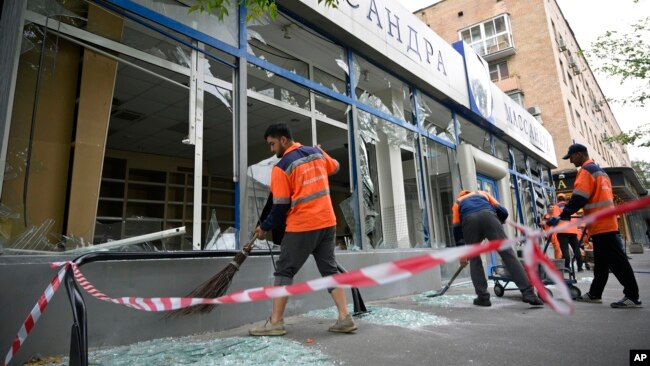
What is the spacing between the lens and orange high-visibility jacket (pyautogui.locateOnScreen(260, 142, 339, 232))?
3139 millimetres

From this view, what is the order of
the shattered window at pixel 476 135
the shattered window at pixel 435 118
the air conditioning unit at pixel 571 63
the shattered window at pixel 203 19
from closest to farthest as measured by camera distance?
the shattered window at pixel 203 19 < the shattered window at pixel 435 118 < the shattered window at pixel 476 135 < the air conditioning unit at pixel 571 63

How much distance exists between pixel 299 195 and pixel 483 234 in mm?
2669

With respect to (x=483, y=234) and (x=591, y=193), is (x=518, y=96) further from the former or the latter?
(x=483, y=234)

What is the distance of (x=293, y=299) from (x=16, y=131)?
287 cm

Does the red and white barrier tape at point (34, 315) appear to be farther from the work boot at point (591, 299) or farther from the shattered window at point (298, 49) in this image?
the work boot at point (591, 299)

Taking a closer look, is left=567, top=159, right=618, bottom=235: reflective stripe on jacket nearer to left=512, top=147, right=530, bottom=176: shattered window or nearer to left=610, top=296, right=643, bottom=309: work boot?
A: left=610, top=296, right=643, bottom=309: work boot

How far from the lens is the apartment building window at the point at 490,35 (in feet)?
73.5

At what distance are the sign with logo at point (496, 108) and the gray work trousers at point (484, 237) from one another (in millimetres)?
5014

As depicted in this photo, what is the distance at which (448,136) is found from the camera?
28.5 feet

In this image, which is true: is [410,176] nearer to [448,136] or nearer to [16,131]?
[448,136]

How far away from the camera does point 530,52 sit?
21609 mm

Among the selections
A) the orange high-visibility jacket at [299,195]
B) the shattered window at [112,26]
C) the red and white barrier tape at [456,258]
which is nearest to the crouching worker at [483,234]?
the orange high-visibility jacket at [299,195]

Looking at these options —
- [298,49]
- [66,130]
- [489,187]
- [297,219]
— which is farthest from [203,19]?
[489,187]

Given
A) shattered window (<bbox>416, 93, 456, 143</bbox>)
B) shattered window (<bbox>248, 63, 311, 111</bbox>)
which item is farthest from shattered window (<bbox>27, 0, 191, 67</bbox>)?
shattered window (<bbox>416, 93, 456, 143</bbox>)
